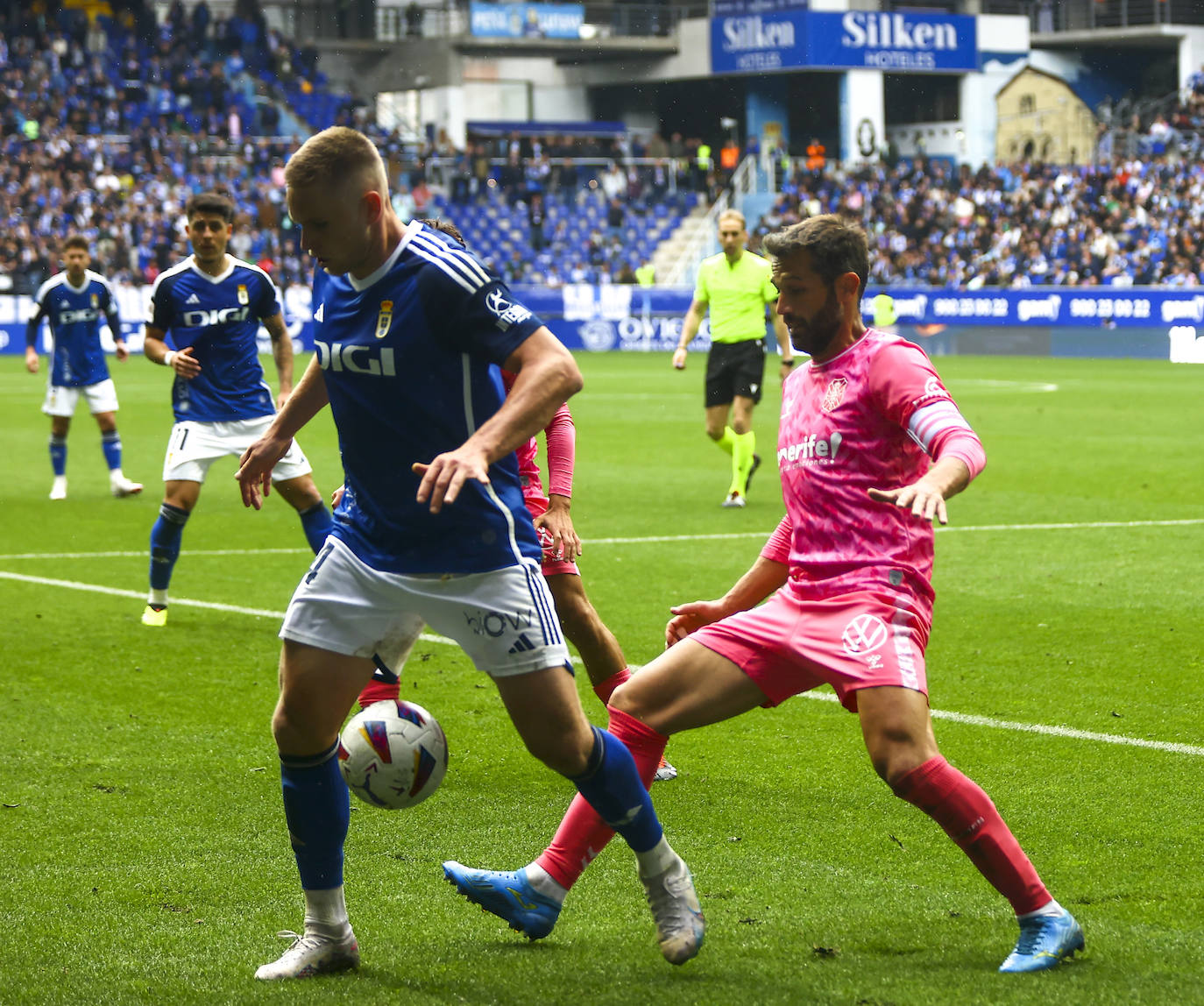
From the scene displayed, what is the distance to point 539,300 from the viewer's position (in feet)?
131

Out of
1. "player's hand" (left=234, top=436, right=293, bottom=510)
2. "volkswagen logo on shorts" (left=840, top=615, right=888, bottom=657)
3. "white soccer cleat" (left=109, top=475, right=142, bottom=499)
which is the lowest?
"white soccer cleat" (left=109, top=475, right=142, bottom=499)

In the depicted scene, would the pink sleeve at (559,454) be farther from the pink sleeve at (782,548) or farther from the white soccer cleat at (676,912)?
the white soccer cleat at (676,912)

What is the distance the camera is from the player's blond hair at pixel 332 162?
378 centimetres

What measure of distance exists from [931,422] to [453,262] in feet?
3.84

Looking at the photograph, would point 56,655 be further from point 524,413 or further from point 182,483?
point 524,413

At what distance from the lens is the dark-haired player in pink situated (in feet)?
12.9

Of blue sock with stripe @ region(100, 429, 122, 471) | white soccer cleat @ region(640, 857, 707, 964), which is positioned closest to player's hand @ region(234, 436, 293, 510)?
white soccer cleat @ region(640, 857, 707, 964)

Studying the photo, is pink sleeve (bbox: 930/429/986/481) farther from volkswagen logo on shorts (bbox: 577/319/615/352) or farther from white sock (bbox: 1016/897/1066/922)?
volkswagen logo on shorts (bbox: 577/319/615/352)

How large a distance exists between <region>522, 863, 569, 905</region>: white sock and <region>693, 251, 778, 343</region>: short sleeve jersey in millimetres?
10352

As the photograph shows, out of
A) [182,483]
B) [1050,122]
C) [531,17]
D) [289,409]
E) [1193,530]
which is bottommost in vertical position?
[1193,530]

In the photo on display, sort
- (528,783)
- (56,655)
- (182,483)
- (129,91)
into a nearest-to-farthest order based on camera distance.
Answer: (528,783) → (56,655) → (182,483) → (129,91)

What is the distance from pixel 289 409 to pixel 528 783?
196 cm

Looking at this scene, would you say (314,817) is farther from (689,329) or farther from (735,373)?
(689,329)

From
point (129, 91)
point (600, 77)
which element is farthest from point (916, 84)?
point (129, 91)
